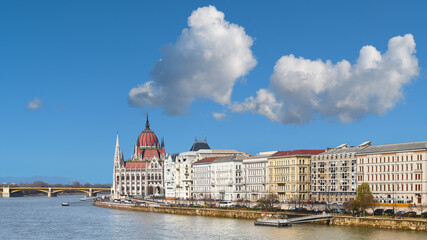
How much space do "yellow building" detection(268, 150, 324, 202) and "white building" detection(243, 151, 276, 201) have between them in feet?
18.6

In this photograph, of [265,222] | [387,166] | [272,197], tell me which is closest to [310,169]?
[272,197]

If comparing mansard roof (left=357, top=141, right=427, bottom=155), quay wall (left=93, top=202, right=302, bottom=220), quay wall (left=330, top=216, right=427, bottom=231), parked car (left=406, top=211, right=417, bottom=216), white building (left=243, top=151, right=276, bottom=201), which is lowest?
quay wall (left=93, top=202, right=302, bottom=220)

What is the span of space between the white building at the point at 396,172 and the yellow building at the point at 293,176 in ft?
63.8

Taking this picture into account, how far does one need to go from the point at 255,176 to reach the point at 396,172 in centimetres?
5015

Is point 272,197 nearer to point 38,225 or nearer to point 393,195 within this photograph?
point 393,195

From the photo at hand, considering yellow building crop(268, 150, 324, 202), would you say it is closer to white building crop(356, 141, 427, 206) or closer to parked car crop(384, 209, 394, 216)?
white building crop(356, 141, 427, 206)

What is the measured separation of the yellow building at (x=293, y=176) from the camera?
14675 centimetres

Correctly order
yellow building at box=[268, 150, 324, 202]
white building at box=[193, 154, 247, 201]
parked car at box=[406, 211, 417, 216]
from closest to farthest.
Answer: parked car at box=[406, 211, 417, 216] < yellow building at box=[268, 150, 324, 202] < white building at box=[193, 154, 247, 201]

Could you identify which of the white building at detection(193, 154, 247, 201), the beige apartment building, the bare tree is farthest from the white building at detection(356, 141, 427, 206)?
the white building at detection(193, 154, 247, 201)

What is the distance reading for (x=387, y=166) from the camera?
122000 mm

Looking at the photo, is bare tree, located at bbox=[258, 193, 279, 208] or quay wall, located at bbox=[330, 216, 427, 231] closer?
quay wall, located at bbox=[330, 216, 427, 231]

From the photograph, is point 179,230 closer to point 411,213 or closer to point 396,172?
point 411,213

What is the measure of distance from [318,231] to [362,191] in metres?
21.5

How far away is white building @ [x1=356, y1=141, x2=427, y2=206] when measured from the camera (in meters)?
115
